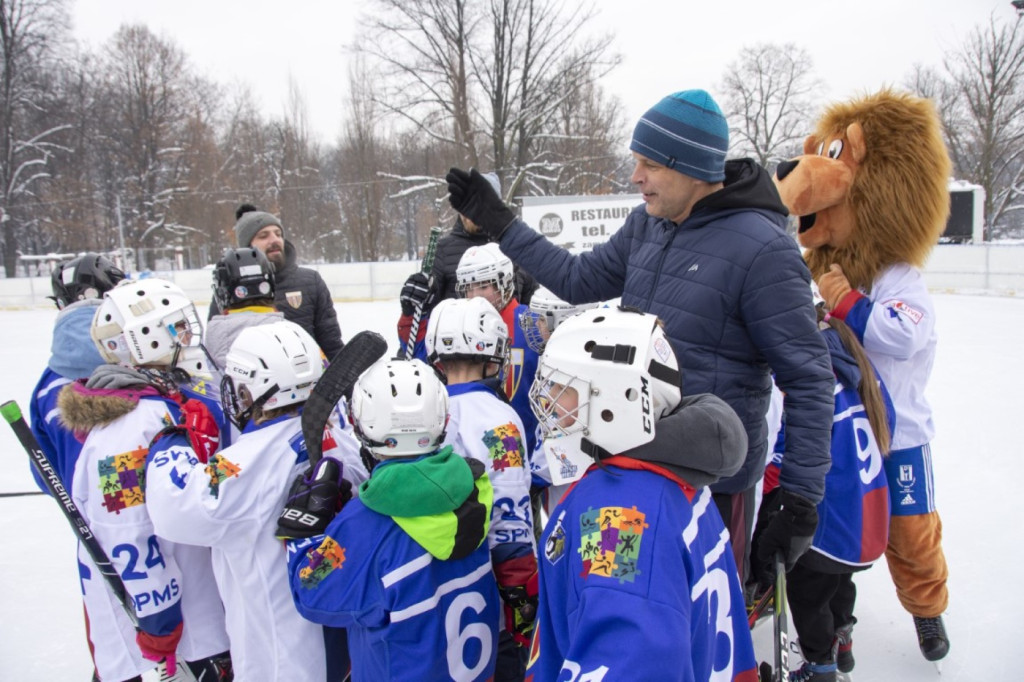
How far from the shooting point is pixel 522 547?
2.01 metres

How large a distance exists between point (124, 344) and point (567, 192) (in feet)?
71.4

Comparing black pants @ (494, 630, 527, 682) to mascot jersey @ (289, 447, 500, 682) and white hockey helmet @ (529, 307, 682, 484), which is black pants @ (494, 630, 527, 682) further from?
white hockey helmet @ (529, 307, 682, 484)

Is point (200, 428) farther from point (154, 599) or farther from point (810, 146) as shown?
point (810, 146)

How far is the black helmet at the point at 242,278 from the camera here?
112 inches

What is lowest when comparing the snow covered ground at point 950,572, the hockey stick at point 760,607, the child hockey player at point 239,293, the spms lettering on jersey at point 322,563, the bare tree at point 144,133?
the snow covered ground at point 950,572

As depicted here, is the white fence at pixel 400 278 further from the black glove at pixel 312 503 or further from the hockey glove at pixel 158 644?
the black glove at pixel 312 503

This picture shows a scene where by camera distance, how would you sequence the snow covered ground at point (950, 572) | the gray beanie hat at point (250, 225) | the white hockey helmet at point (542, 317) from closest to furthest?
the snow covered ground at point (950, 572)
the white hockey helmet at point (542, 317)
the gray beanie hat at point (250, 225)

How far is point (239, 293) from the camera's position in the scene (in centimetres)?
285

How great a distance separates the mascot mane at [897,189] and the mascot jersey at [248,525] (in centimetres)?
A: 240

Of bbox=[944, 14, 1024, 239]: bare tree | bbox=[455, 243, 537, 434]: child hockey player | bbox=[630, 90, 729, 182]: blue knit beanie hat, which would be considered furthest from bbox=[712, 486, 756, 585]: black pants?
bbox=[944, 14, 1024, 239]: bare tree

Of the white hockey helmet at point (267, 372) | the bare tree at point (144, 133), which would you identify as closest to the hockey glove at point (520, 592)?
the white hockey helmet at point (267, 372)

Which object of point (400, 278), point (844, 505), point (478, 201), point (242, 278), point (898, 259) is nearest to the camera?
point (478, 201)

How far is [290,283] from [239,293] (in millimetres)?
1118

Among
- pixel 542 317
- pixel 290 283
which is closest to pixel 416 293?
pixel 542 317
